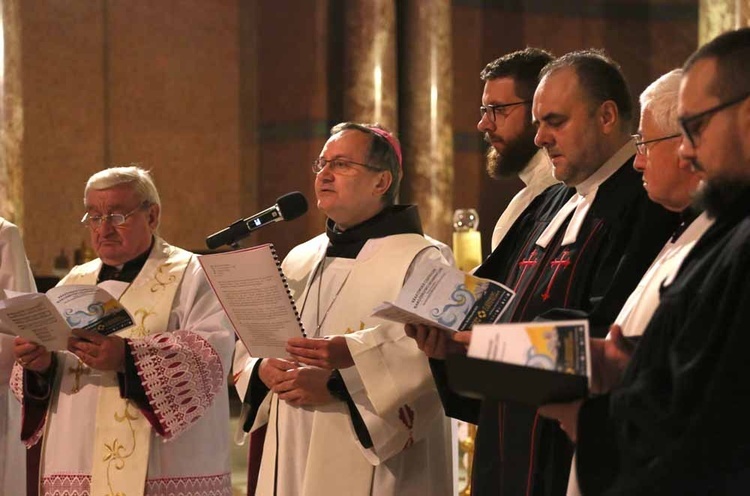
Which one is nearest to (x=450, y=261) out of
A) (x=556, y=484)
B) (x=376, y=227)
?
(x=376, y=227)

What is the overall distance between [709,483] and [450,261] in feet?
7.71

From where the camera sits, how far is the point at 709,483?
2311 mm

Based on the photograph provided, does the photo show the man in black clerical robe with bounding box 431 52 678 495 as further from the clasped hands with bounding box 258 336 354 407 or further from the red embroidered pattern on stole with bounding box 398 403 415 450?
the clasped hands with bounding box 258 336 354 407

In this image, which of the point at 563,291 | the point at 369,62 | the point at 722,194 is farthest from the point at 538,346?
the point at 369,62

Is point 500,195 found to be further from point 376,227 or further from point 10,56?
point 376,227

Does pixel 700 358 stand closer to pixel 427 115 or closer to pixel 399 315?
pixel 399 315

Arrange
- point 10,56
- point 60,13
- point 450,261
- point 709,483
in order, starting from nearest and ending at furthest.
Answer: point 709,483
point 450,261
point 10,56
point 60,13

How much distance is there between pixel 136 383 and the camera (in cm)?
460

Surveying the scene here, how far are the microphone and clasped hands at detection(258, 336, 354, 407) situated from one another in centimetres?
41

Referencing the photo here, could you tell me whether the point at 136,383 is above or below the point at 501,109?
below

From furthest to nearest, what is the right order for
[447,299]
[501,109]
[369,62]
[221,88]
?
[221,88] < [369,62] < [501,109] < [447,299]

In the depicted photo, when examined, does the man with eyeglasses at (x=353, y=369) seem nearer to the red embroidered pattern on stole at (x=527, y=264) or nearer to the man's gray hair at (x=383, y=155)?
the man's gray hair at (x=383, y=155)

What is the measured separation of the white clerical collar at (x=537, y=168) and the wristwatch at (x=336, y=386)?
111 cm

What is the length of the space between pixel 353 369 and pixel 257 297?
1.56ft
